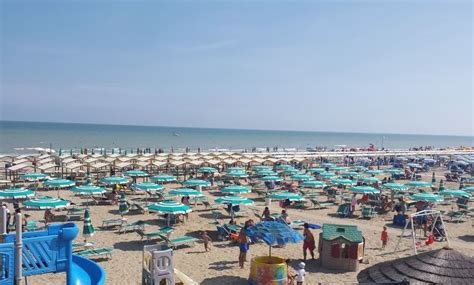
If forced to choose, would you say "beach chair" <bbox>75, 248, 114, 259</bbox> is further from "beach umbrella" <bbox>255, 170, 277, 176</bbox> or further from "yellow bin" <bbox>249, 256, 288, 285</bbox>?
"beach umbrella" <bbox>255, 170, 277, 176</bbox>

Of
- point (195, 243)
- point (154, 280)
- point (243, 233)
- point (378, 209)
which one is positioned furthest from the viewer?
point (378, 209)

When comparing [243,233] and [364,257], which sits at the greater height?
[243,233]

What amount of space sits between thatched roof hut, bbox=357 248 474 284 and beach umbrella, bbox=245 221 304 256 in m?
2.92

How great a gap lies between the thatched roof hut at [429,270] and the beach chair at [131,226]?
337 inches

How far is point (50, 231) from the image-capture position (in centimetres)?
596

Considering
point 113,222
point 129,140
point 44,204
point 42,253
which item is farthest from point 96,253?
point 129,140

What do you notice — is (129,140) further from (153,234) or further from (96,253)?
(96,253)

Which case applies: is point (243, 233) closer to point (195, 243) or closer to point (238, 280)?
point (238, 280)

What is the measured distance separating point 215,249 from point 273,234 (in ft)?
11.3

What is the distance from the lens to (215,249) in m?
12.7

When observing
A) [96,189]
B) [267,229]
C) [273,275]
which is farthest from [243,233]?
[96,189]

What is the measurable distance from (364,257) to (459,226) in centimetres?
719

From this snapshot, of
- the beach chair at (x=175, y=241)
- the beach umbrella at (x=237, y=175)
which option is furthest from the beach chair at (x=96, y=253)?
the beach umbrella at (x=237, y=175)

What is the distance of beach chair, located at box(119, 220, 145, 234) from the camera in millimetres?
13802
